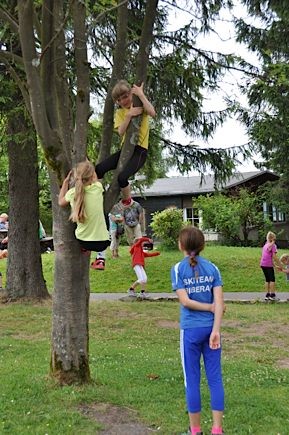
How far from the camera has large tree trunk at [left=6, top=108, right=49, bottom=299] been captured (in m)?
12.2

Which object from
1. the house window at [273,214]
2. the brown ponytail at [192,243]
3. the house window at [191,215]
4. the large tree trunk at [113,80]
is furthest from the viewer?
the house window at [273,214]

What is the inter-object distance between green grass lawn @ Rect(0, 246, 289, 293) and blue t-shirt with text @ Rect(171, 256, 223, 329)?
11977 mm

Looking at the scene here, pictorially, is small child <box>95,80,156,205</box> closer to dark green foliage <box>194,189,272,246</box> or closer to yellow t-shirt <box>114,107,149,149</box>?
yellow t-shirt <box>114,107,149,149</box>

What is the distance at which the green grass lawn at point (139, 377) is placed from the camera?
15.5ft

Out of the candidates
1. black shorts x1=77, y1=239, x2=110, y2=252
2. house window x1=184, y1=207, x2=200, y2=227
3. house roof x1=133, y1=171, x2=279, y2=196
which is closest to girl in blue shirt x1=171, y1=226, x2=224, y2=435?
black shorts x1=77, y1=239, x2=110, y2=252

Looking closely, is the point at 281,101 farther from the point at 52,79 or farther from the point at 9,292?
the point at 9,292

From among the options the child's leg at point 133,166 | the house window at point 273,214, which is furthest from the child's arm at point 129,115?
the house window at point 273,214

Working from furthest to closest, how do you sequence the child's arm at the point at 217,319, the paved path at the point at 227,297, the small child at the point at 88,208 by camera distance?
1. the paved path at the point at 227,297
2. the small child at the point at 88,208
3. the child's arm at the point at 217,319

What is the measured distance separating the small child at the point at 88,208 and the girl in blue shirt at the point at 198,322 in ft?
3.54

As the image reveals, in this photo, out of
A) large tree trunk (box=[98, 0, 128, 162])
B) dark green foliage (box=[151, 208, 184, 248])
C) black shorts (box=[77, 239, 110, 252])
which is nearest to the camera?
black shorts (box=[77, 239, 110, 252])

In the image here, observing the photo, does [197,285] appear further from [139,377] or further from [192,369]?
[139,377]

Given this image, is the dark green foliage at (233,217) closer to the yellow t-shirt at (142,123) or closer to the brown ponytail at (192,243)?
the yellow t-shirt at (142,123)

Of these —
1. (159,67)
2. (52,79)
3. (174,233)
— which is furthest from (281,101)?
(174,233)

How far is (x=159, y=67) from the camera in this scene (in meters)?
9.89
